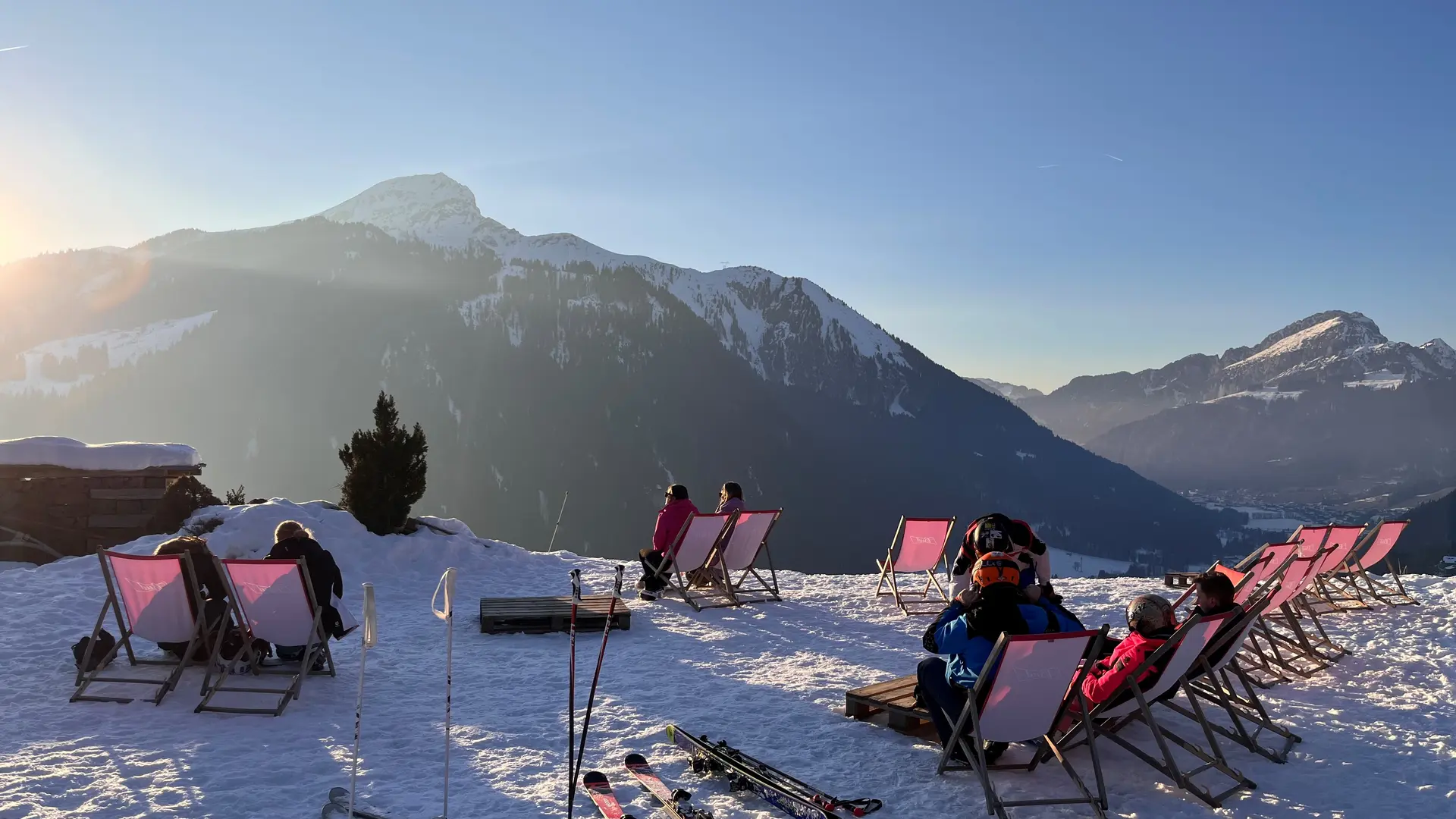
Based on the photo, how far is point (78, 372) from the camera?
17400cm

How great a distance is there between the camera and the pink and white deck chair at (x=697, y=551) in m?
9.95

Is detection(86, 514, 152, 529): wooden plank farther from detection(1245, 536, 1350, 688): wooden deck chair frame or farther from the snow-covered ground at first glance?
detection(1245, 536, 1350, 688): wooden deck chair frame

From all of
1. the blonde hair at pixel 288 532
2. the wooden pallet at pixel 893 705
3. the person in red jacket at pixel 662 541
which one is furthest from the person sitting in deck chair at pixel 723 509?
the blonde hair at pixel 288 532

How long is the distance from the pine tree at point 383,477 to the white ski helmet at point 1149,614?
11.5 metres

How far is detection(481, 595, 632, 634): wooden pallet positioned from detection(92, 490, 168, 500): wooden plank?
20.7ft

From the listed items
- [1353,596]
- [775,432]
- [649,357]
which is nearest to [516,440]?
[649,357]

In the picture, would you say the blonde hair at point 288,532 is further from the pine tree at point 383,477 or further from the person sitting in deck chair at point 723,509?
the pine tree at point 383,477

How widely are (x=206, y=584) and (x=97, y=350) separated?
218m

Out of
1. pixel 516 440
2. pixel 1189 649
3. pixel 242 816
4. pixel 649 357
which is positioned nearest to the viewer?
pixel 242 816

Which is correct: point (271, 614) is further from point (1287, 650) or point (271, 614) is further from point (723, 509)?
point (1287, 650)

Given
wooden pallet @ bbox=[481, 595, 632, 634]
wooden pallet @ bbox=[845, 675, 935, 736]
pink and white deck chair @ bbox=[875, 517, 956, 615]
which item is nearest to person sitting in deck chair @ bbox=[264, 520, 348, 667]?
wooden pallet @ bbox=[481, 595, 632, 634]

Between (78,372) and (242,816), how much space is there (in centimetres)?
21433

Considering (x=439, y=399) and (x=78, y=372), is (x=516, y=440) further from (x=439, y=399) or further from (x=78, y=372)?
(x=78, y=372)

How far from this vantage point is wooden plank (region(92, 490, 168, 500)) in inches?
474
